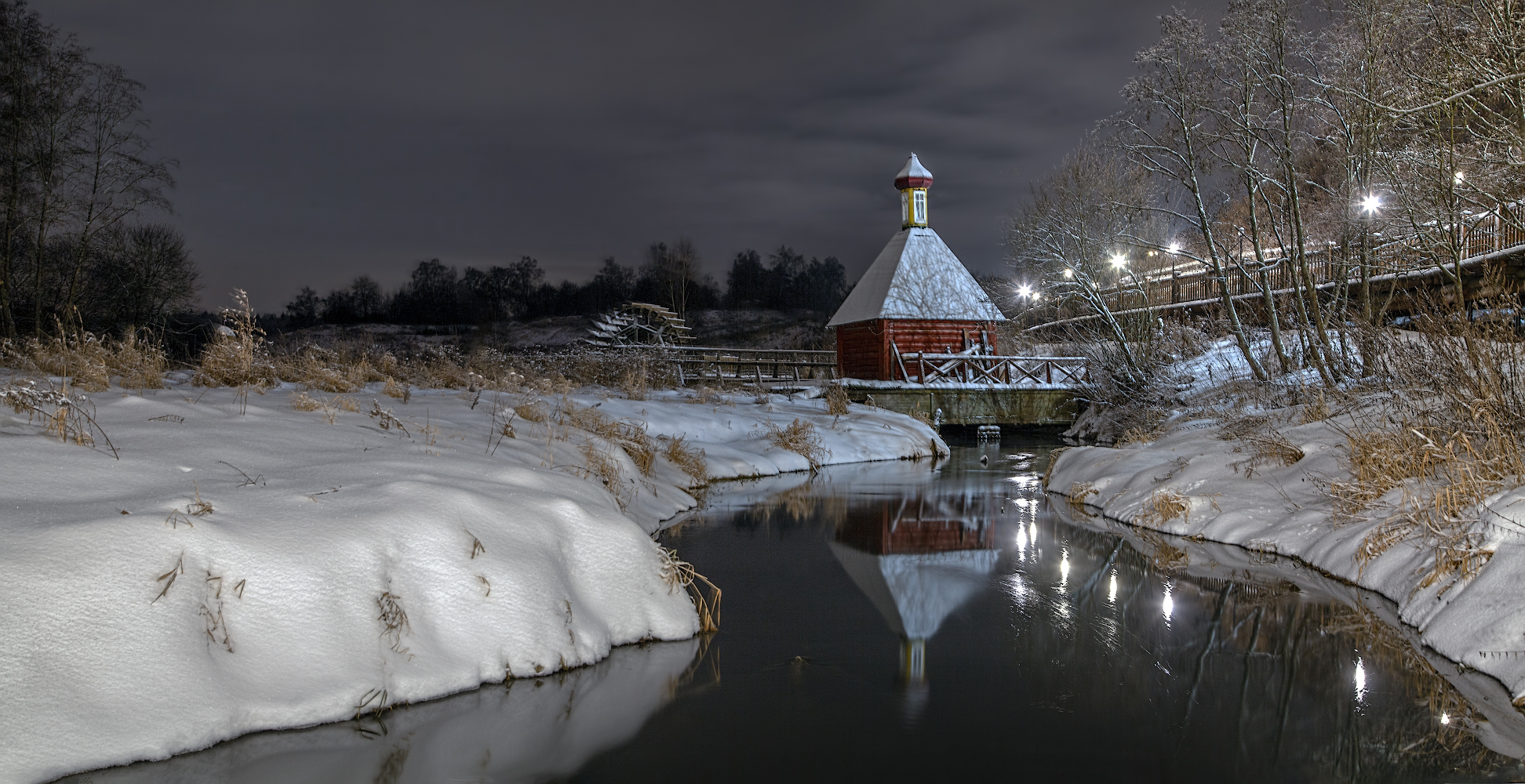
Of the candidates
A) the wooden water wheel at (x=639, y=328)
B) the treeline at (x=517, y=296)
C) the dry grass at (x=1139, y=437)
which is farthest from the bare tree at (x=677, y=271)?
the dry grass at (x=1139, y=437)

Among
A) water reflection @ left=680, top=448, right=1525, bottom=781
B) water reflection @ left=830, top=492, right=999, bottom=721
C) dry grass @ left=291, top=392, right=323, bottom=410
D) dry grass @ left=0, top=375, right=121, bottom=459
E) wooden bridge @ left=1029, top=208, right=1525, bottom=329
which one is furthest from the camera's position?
wooden bridge @ left=1029, top=208, right=1525, bottom=329

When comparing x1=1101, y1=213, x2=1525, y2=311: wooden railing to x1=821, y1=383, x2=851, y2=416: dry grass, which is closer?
x1=1101, y1=213, x2=1525, y2=311: wooden railing

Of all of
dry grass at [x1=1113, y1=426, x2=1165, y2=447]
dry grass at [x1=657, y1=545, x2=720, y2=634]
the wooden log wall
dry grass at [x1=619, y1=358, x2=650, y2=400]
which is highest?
the wooden log wall

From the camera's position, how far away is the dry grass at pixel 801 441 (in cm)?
1457

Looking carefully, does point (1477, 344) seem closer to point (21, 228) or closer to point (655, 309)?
point (655, 309)

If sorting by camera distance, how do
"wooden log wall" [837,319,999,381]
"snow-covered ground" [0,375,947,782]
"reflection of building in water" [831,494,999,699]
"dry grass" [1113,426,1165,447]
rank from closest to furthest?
"snow-covered ground" [0,375,947,782] < "reflection of building in water" [831,494,999,699] < "dry grass" [1113,426,1165,447] < "wooden log wall" [837,319,999,381]

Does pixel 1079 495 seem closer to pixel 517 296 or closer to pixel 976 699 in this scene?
pixel 976 699

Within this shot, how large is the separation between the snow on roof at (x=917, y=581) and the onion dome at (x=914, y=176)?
891 inches

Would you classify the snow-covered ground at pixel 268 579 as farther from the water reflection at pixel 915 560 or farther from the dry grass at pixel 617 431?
the dry grass at pixel 617 431

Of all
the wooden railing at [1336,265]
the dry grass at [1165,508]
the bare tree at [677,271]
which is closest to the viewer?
the dry grass at [1165,508]

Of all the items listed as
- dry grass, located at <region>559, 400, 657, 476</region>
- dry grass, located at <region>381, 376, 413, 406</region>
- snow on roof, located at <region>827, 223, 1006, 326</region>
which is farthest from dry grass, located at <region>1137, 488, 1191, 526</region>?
snow on roof, located at <region>827, 223, 1006, 326</region>

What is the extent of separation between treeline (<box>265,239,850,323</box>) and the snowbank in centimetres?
5986

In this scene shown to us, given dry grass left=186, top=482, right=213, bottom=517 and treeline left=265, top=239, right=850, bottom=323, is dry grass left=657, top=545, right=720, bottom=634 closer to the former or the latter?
dry grass left=186, top=482, right=213, bottom=517

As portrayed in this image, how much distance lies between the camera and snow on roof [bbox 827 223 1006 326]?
1041 inches
